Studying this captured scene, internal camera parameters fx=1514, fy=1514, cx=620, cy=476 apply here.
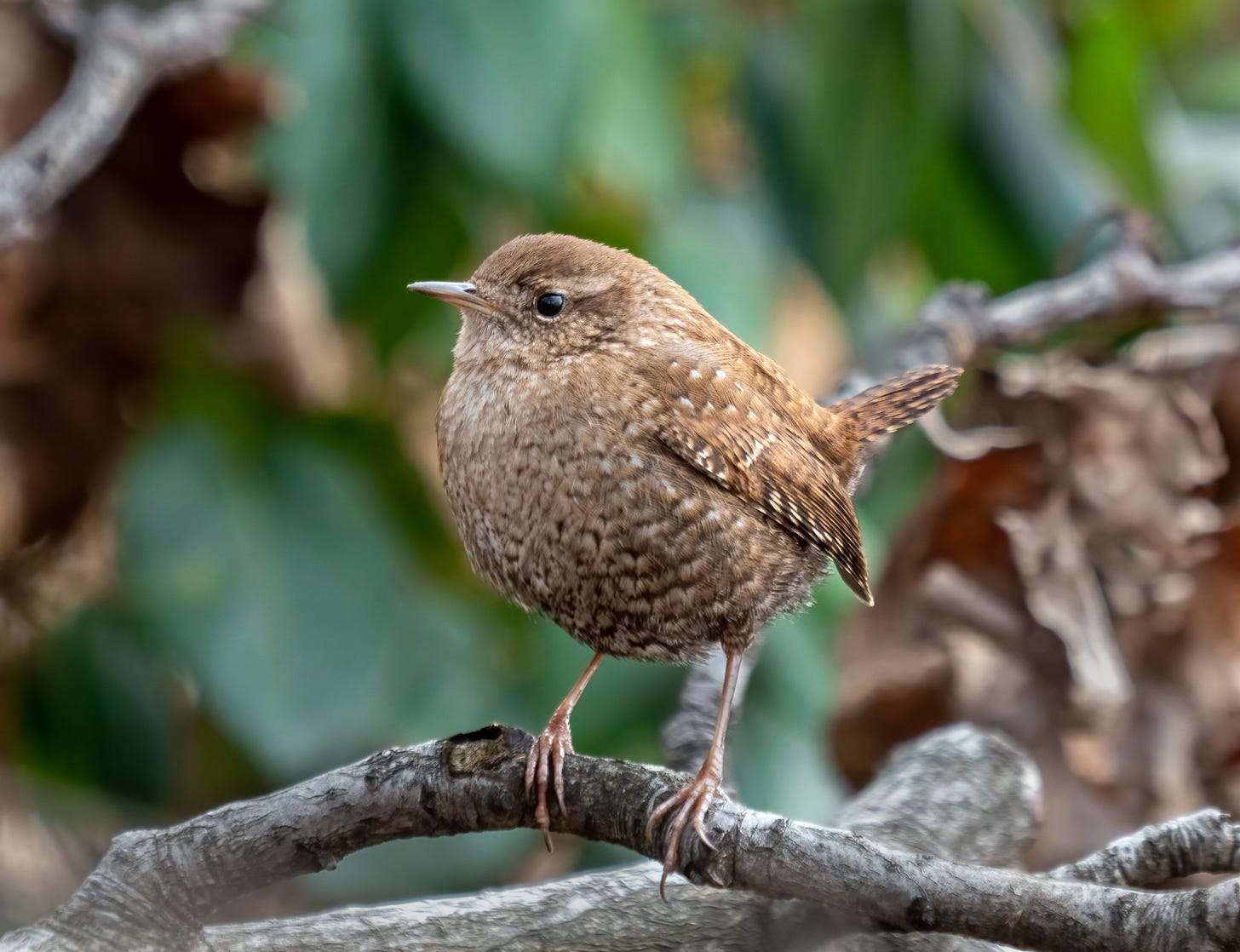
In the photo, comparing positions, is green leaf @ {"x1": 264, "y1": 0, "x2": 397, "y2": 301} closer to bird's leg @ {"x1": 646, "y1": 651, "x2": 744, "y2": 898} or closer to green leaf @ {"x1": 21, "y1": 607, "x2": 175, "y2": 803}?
green leaf @ {"x1": 21, "y1": 607, "x2": 175, "y2": 803}

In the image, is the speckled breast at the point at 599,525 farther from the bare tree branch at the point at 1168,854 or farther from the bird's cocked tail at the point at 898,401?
the bare tree branch at the point at 1168,854

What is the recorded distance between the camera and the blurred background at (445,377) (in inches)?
128

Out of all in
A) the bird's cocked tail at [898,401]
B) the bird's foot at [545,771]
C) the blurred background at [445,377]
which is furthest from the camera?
the blurred background at [445,377]

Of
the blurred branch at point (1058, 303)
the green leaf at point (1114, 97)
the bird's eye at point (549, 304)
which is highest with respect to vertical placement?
the green leaf at point (1114, 97)

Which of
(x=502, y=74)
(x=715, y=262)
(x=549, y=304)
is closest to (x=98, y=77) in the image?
(x=502, y=74)

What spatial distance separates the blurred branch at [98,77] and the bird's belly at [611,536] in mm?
1094

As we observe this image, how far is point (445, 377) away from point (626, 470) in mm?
2334

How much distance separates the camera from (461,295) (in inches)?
102

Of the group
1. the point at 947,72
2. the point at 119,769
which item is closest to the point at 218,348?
the point at 119,769

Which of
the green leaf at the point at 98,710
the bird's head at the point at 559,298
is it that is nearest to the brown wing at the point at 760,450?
the bird's head at the point at 559,298

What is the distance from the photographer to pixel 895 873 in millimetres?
1730

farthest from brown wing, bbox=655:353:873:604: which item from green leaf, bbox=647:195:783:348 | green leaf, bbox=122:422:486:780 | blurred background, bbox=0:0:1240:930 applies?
green leaf, bbox=122:422:486:780

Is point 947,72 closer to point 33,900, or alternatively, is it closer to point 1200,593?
point 1200,593

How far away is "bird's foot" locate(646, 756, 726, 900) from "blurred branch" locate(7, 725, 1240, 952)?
0.02 m
